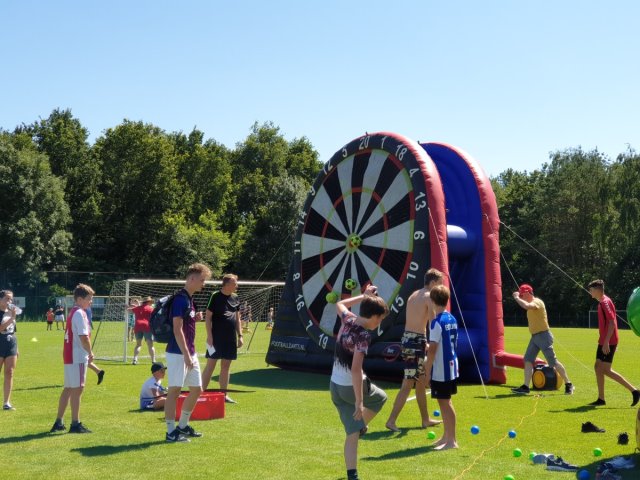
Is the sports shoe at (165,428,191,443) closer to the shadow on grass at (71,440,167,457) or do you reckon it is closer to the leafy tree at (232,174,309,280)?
the shadow on grass at (71,440,167,457)

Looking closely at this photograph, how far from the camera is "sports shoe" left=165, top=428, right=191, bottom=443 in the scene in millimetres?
8375

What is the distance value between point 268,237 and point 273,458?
46.3m

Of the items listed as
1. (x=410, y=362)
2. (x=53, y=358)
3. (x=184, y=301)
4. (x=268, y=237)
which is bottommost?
(x=53, y=358)

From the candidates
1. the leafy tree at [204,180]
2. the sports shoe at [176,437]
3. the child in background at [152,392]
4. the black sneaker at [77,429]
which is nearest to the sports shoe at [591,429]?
the sports shoe at [176,437]

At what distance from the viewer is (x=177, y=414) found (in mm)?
9469

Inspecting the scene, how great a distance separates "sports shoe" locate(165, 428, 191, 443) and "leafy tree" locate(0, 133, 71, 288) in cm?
3893

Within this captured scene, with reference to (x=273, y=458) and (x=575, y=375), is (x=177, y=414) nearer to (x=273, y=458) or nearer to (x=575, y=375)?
(x=273, y=458)

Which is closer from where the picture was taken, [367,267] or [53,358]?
[367,267]

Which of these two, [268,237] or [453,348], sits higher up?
[268,237]

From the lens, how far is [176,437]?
841 cm

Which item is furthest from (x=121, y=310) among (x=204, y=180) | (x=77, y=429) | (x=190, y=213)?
(x=204, y=180)

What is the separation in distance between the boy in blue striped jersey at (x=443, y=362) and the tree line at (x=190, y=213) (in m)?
40.3

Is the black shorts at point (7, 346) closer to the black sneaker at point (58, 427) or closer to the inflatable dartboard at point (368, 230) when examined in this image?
the black sneaker at point (58, 427)

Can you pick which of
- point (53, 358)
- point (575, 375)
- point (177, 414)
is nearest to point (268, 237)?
point (53, 358)
